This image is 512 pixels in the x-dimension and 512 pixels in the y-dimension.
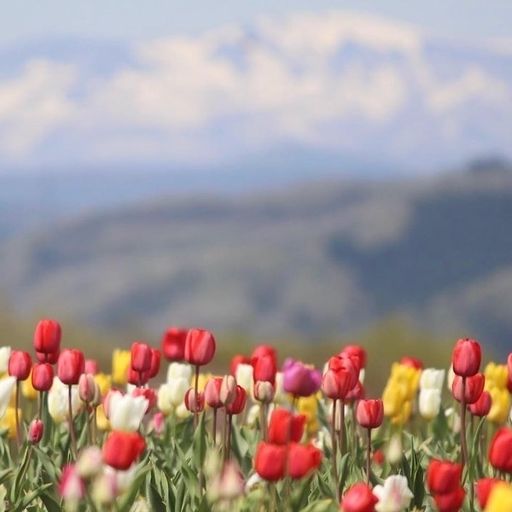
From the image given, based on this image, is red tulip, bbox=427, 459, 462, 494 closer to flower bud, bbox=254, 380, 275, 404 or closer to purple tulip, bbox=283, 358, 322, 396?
purple tulip, bbox=283, 358, 322, 396

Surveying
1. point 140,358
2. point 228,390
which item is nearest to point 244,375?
point 140,358

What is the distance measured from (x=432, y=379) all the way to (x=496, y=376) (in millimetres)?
305

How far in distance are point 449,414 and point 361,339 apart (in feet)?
59.0

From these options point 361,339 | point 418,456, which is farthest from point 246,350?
point 418,456

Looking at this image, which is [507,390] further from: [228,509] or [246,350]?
[246,350]

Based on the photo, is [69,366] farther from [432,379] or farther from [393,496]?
[432,379]

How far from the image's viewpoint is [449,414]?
5.54 m

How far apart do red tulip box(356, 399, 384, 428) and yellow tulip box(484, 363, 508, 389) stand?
4.36 feet

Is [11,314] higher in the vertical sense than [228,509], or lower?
higher

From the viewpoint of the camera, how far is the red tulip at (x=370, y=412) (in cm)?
372

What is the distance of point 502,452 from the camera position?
313 cm

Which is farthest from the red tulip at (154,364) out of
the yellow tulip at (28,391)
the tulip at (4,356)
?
the yellow tulip at (28,391)

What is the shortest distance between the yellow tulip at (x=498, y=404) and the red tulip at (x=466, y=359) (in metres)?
1.23

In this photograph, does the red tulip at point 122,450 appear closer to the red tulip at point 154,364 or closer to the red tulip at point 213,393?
the red tulip at point 213,393
